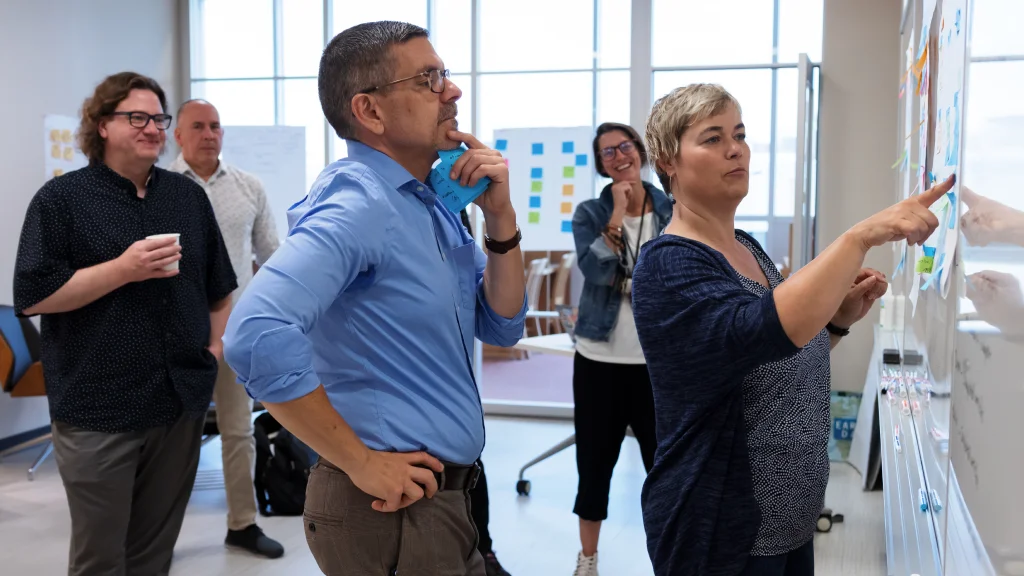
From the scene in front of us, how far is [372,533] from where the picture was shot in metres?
1.39

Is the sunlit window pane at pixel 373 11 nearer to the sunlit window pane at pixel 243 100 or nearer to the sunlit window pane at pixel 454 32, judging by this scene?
the sunlit window pane at pixel 454 32

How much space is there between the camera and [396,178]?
144cm

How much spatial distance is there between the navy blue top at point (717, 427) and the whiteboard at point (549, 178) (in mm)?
4703

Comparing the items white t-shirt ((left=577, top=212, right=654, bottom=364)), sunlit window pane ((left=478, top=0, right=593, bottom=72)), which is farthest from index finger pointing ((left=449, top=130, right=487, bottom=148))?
sunlit window pane ((left=478, top=0, right=593, bottom=72))

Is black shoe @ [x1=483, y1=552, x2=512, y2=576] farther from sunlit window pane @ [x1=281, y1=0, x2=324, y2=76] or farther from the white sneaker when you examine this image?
sunlit window pane @ [x1=281, y1=0, x2=324, y2=76]

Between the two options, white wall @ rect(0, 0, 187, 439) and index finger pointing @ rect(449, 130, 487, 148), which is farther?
white wall @ rect(0, 0, 187, 439)

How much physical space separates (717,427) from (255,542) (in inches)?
110

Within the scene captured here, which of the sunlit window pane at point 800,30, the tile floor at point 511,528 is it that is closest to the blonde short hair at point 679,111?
the tile floor at point 511,528

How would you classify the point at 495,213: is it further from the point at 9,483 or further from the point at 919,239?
the point at 9,483

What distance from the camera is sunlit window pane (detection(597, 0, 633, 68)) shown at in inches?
251

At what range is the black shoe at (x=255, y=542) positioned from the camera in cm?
371

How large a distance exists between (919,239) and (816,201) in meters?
4.64

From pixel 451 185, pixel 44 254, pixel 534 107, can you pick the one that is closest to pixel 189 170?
pixel 44 254

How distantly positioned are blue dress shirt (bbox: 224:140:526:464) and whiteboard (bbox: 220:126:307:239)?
5.56 meters
